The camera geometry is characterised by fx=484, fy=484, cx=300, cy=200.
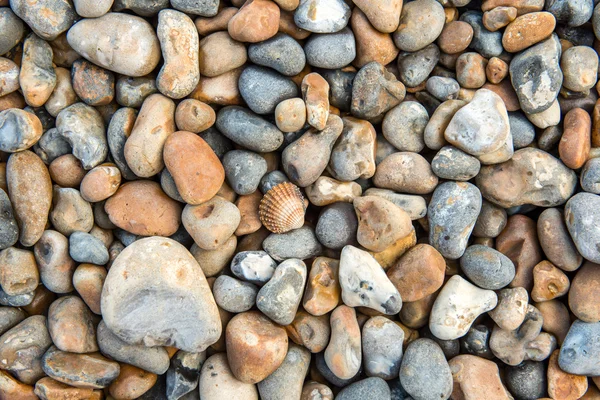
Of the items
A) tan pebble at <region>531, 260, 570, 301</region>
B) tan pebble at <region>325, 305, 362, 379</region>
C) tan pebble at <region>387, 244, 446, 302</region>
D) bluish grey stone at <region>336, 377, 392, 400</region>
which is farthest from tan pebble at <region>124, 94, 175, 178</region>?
tan pebble at <region>531, 260, 570, 301</region>

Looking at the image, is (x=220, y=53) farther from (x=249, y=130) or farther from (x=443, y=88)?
(x=443, y=88)

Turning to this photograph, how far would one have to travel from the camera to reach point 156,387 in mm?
2129

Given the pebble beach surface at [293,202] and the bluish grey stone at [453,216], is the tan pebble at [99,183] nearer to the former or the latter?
the pebble beach surface at [293,202]

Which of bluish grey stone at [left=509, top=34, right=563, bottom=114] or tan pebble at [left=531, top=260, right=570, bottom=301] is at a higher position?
bluish grey stone at [left=509, top=34, right=563, bottom=114]

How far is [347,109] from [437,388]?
4.23 ft

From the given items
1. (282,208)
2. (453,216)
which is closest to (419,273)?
(453,216)

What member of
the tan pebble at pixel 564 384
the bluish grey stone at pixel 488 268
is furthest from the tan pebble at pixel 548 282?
the tan pebble at pixel 564 384

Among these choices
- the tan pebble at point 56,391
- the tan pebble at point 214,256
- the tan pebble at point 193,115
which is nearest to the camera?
the tan pebble at point 56,391

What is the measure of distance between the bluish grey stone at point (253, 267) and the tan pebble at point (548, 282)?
3.85 feet

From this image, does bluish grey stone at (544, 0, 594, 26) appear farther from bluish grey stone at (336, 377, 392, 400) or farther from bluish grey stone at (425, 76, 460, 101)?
bluish grey stone at (336, 377, 392, 400)

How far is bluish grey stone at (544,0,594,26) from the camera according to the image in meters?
2.15

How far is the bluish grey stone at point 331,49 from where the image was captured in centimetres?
213

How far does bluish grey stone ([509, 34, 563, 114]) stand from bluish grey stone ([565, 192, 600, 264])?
44 cm

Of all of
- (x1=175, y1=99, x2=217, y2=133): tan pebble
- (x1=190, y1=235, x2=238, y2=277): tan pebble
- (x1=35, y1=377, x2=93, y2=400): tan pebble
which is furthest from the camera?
(x1=190, y1=235, x2=238, y2=277): tan pebble
